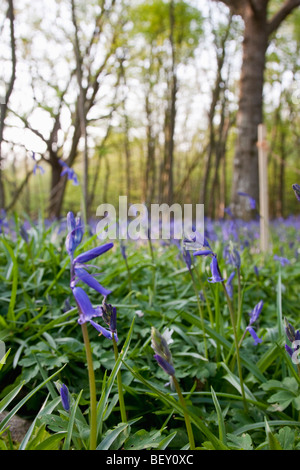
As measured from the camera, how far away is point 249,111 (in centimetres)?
725

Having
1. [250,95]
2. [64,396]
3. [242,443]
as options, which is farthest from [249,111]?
[64,396]

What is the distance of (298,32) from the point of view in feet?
53.8

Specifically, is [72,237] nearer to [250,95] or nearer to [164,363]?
[164,363]

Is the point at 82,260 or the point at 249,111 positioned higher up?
the point at 249,111

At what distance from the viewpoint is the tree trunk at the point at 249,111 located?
707 cm

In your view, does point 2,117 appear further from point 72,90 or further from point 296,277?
point 72,90

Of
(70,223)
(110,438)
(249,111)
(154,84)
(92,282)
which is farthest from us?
(154,84)

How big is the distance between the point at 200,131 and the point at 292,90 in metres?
6.86

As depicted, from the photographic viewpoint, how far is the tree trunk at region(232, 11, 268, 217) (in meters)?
7.07

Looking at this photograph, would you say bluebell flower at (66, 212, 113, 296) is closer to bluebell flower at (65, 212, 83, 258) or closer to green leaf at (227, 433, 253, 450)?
bluebell flower at (65, 212, 83, 258)

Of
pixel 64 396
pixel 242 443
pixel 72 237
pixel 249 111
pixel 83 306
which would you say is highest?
pixel 249 111

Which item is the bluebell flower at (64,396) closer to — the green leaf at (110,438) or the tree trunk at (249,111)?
the green leaf at (110,438)

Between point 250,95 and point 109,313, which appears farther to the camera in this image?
point 250,95
